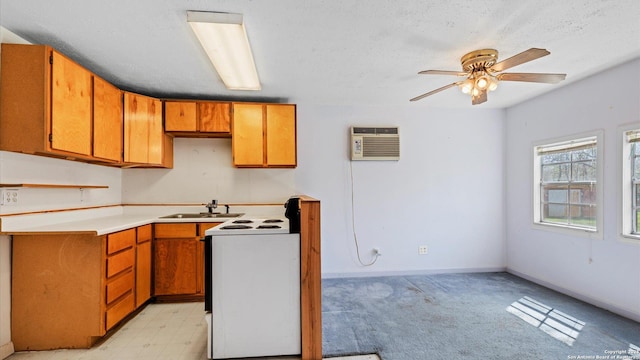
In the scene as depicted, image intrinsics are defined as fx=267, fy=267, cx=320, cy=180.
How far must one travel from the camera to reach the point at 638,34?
6.66 feet

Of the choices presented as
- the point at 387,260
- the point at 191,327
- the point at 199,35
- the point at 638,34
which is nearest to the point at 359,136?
the point at 387,260

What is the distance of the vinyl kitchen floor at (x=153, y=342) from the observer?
1.99 metres

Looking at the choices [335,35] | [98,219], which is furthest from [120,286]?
[335,35]

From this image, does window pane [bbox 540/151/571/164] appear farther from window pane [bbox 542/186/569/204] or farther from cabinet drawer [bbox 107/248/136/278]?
cabinet drawer [bbox 107/248/136/278]

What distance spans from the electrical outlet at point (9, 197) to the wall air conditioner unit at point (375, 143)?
10.7ft

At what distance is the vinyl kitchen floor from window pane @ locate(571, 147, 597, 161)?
3.10 m

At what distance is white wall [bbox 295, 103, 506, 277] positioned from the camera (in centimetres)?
372

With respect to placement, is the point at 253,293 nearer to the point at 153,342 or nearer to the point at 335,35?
the point at 153,342

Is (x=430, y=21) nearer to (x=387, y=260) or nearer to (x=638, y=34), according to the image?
(x=638, y=34)

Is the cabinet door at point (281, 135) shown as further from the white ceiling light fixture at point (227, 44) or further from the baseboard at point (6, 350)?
the baseboard at point (6, 350)

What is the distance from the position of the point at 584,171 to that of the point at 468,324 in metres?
2.17

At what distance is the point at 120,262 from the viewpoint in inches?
91.2

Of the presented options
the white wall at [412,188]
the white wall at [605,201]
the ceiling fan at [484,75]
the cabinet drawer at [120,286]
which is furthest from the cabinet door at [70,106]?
the white wall at [605,201]

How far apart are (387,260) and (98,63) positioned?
3921 millimetres
